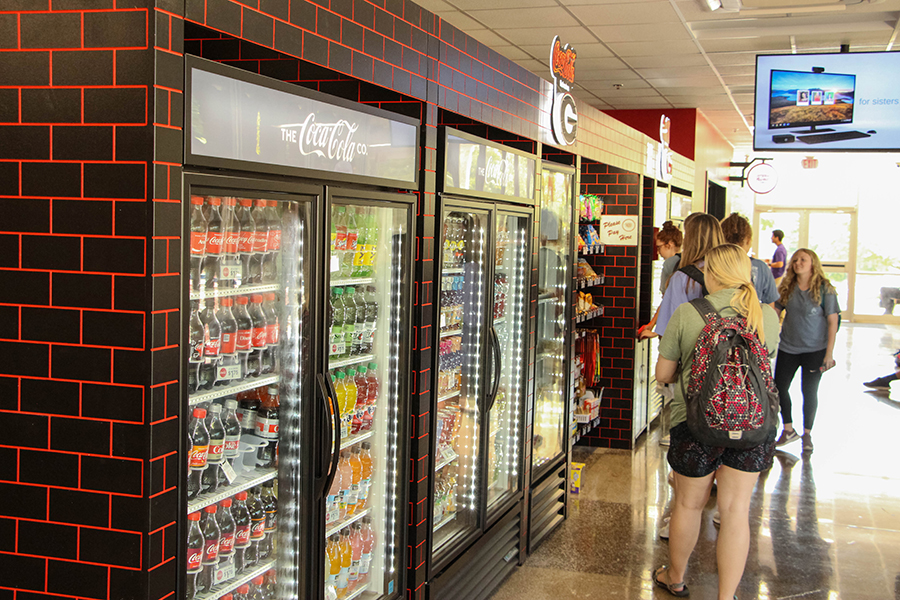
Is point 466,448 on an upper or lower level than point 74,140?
lower

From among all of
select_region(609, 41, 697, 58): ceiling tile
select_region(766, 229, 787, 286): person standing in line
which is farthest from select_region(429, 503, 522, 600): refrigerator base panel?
select_region(766, 229, 787, 286): person standing in line

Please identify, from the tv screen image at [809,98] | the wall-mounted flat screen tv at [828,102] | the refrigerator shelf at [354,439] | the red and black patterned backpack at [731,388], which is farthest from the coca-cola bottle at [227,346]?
the tv screen image at [809,98]

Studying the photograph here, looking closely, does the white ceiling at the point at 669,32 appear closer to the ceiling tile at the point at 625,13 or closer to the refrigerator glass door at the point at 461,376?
the ceiling tile at the point at 625,13

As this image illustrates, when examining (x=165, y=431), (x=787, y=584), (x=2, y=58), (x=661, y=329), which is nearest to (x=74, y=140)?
(x=2, y=58)

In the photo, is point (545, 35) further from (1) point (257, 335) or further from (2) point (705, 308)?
(1) point (257, 335)

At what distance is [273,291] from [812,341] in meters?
5.40

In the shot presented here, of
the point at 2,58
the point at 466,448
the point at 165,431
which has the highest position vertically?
the point at 2,58

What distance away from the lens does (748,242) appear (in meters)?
5.20

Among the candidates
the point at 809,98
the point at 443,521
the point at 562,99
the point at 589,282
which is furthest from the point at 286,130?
the point at 809,98

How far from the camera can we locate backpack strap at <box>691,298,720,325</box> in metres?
3.47

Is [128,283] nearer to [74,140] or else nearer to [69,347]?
[69,347]

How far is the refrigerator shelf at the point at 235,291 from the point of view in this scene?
2.28 meters

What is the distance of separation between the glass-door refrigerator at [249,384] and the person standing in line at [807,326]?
5.21m

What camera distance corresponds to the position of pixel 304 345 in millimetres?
2510
